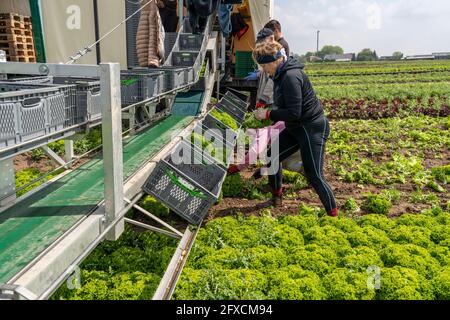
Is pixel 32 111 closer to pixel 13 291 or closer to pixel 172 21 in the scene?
pixel 13 291

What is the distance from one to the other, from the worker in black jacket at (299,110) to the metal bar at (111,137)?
7.13ft

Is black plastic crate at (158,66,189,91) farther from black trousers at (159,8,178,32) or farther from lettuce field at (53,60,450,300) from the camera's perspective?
black trousers at (159,8,178,32)

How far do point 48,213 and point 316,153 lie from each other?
2868 millimetres

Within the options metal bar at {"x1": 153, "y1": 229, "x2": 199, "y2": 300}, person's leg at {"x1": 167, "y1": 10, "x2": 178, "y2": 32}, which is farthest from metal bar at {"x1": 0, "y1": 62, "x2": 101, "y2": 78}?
person's leg at {"x1": 167, "y1": 10, "x2": 178, "y2": 32}

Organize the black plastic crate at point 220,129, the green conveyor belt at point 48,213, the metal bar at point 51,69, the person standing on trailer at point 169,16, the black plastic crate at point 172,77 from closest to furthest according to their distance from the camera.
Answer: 1. the green conveyor belt at point 48,213
2. the metal bar at point 51,69
3. the black plastic crate at point 172,77
4. the black plastic crate at point 220,129
5. the person standing on trailer at point 169,16

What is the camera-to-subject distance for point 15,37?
1077cm

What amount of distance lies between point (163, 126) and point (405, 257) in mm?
4302

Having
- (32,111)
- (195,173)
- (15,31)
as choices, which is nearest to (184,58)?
(195,173)

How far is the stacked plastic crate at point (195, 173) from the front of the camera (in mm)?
4215

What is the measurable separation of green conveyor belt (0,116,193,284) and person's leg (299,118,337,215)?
5.74ft

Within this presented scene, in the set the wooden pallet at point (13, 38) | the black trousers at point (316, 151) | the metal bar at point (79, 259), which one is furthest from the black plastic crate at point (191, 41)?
the metal bar at point (79, 259)

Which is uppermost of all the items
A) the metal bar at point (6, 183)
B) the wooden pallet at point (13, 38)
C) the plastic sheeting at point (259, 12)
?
the plastic sheeting at point (259, 12)

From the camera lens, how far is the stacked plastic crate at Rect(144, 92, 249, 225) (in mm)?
4215

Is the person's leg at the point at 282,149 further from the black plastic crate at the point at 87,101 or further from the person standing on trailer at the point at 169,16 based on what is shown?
the person standing on trailer at the point at 169,16
